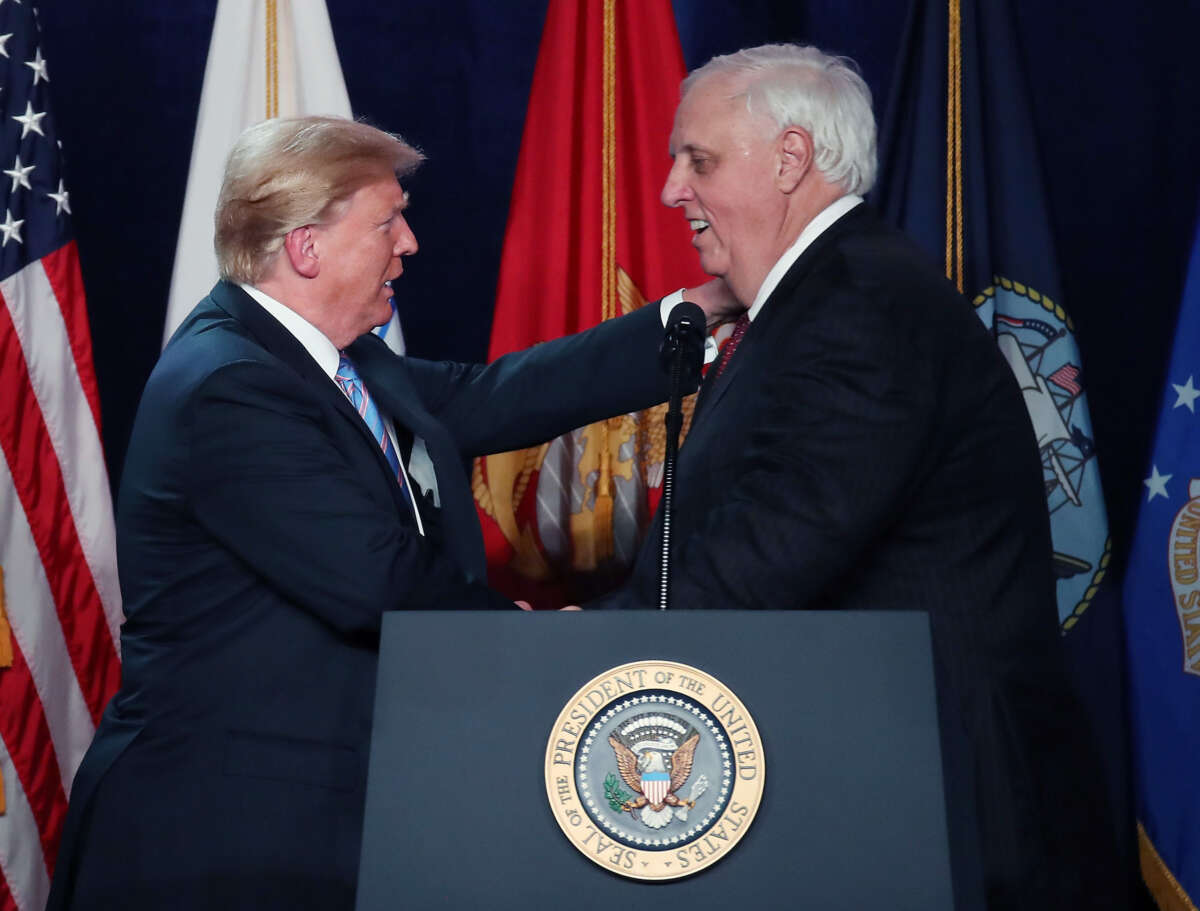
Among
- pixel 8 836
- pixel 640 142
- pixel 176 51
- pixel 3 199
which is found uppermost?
pixel 176 51

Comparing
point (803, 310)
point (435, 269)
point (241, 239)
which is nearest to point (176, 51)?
point (435, 269)

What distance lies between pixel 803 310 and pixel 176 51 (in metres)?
2.54

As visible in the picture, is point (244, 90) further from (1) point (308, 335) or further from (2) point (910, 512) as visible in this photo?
(2) point (910, 512)

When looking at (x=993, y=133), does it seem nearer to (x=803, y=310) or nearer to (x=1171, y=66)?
(x=1171, y=66)

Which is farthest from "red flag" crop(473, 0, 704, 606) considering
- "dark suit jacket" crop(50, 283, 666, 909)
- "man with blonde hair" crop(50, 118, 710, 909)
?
"dark suit jacket" crop(50, 283, 666, 909)

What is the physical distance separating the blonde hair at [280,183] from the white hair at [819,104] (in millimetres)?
601

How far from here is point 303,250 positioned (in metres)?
2.17

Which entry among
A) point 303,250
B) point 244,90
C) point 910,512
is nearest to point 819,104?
point 910,512

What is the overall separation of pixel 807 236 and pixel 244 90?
178 cm

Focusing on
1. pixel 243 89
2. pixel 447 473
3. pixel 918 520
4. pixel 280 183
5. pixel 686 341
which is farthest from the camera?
pixel 243 89

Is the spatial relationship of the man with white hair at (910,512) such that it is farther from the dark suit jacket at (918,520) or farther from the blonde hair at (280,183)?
the blonde hair at (280,183)

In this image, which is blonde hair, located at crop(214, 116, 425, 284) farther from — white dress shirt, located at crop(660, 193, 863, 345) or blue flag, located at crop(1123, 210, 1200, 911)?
blue flag, located at crop(1123, 210, 1200, 911)

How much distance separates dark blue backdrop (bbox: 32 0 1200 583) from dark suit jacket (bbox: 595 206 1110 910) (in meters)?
2.01

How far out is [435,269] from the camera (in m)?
3.81
